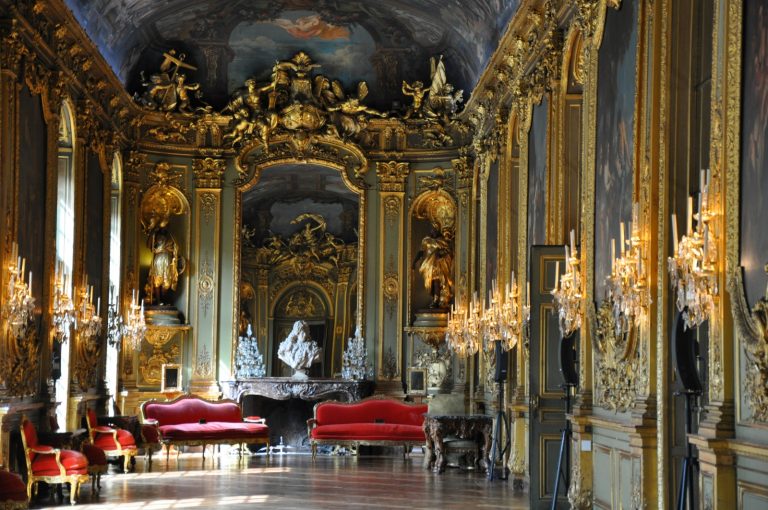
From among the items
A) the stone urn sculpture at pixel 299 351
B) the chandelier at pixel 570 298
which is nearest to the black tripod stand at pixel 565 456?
the chandelier at pixel 570 298

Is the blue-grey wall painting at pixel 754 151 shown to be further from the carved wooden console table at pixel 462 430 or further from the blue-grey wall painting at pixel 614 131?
the carved wooden console table at pixel 462 430

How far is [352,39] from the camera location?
25797 mm

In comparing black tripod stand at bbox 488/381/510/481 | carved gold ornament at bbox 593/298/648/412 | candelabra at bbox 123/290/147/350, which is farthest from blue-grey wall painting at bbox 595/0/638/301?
candelabra at bbox 123/290/147/350

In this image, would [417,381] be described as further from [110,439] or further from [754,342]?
[754,342]

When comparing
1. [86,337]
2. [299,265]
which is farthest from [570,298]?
[299,265]

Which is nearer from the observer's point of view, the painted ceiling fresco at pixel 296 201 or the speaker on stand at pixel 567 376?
the speaker on stand at pixel 567 376

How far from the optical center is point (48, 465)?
605 inches

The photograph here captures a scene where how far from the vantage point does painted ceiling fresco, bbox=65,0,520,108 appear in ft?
79.1

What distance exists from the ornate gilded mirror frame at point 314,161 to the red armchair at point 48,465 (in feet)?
33.5

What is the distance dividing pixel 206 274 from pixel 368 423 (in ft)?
15.8

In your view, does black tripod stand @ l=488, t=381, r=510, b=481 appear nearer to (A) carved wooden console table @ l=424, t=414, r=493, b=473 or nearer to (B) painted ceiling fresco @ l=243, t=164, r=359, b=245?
(A) carved wooden console table @ l=424, t=414, r=493, b=473

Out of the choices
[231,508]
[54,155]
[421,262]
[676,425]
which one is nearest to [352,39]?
[421,262]

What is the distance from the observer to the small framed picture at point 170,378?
24875 mm

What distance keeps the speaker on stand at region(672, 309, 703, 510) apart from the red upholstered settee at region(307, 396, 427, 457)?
1337cm
